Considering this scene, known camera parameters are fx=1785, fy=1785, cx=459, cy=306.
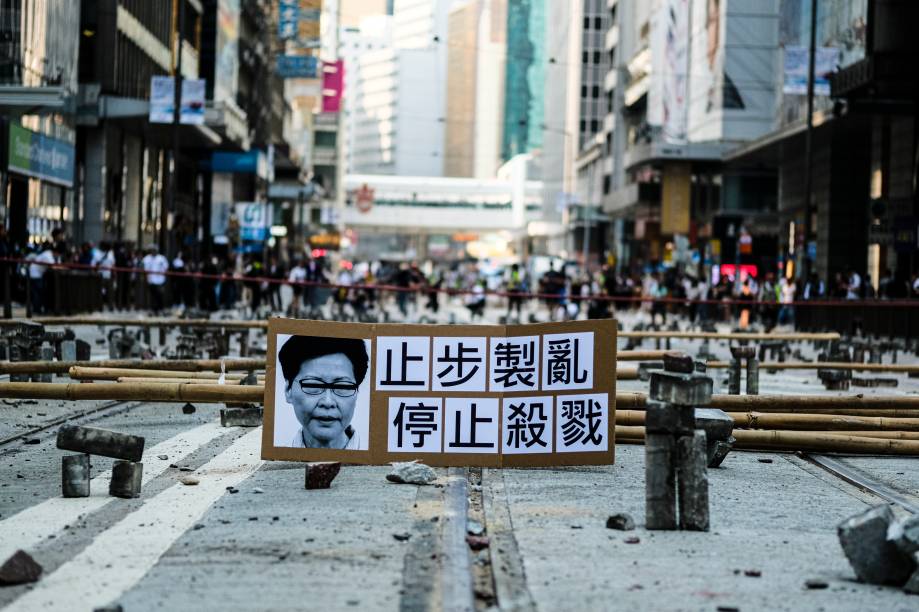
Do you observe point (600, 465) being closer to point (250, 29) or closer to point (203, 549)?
point (203, 549)

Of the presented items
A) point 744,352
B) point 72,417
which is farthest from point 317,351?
point 744,352

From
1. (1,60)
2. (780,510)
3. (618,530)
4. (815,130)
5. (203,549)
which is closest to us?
(203,549)

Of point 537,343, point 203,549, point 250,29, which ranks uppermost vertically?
point 250,29

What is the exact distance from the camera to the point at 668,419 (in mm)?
8164

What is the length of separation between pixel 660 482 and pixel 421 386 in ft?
7.26

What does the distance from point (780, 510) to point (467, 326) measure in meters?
2.09

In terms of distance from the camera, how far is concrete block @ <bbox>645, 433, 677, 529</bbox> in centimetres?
813

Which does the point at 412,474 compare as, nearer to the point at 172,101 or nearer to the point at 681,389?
the point at 681,389

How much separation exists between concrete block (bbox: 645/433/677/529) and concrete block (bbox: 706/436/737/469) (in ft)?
8.36

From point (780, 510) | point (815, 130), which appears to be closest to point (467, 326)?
point (780, 510)

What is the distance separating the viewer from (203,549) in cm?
743

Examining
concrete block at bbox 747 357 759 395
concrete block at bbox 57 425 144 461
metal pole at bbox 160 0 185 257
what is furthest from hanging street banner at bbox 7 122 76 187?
concrete block at bbox 57 425 144 461

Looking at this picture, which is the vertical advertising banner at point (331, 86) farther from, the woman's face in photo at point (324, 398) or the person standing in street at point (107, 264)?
the woman's face in photo at point (324, 398)

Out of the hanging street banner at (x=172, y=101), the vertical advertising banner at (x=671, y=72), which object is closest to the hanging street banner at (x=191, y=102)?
the hanging street banner at (x=172, y=101)
